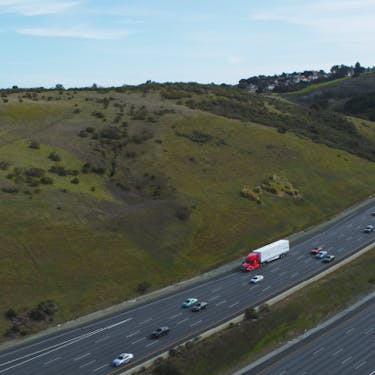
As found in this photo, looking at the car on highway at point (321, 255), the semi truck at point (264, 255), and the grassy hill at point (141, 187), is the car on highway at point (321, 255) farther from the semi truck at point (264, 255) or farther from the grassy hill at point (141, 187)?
the grassy hill at point (141, 187)

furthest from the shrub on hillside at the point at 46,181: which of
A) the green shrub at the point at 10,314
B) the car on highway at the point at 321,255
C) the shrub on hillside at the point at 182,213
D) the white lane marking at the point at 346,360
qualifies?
the white lane marking at the point at 346,360

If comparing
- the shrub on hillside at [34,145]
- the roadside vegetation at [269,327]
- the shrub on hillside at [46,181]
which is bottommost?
the roadside vegetation at [269,327]

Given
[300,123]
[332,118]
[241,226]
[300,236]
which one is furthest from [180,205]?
[332,118]

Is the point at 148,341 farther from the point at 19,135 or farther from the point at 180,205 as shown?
the point at 19,135

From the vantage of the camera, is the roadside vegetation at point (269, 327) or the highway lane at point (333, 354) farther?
the roadside vegetation at point (269, 327)

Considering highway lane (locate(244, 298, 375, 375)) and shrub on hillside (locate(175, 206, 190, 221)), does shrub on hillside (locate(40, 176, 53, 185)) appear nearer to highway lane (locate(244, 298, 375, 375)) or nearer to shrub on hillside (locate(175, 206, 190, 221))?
shrub on hillside (locate(175, 206, 190, 221))

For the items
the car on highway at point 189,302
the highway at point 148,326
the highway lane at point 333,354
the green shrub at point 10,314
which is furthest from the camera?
the car on highway at point 189,302
